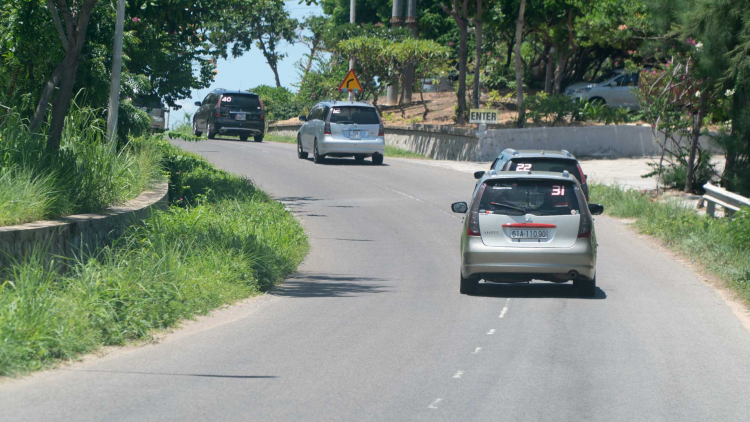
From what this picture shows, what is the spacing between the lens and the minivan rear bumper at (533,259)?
483 inches

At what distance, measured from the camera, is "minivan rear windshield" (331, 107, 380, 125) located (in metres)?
30.4

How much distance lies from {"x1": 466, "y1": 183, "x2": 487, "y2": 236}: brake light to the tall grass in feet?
15.4

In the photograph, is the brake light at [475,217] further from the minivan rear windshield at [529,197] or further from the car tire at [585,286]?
the car tire at [585,286]

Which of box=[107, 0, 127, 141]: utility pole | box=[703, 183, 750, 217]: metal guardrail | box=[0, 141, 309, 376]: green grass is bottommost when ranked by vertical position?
box=[0, 141, 309, 376]: green grass

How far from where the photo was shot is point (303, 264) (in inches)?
597

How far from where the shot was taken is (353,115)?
100 ft

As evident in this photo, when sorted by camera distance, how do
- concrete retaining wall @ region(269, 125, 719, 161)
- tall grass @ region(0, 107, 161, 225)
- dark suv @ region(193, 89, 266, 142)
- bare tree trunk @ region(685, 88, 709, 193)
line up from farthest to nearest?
dark suv @ region(193, 89, 266, 142)
concrete retaining wall @ region(269, 125, 719, 161)
bare tree trunk @ region(685, 88, 709, 193)
tall grass @ region(0, 107, 161, 225)

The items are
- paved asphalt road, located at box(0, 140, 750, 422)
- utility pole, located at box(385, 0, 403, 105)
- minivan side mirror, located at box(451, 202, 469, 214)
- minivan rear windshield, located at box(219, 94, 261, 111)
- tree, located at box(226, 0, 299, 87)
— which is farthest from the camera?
tree, located at box(226, 0, 299, 87)

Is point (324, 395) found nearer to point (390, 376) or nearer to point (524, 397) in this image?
point (390, 376)

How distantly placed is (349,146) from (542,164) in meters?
14.6

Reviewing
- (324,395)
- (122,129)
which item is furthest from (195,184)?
(324,395)

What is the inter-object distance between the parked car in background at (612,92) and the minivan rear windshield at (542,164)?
25222mm

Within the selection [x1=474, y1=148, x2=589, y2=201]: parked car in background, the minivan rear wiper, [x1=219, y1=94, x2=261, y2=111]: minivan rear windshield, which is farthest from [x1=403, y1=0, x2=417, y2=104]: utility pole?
the minivan rear wiper

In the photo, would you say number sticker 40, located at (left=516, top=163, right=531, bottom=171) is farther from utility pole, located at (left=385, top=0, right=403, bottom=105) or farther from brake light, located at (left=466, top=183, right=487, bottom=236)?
utility pole, located at (left=385, top=0, right=403, bottom=105)
